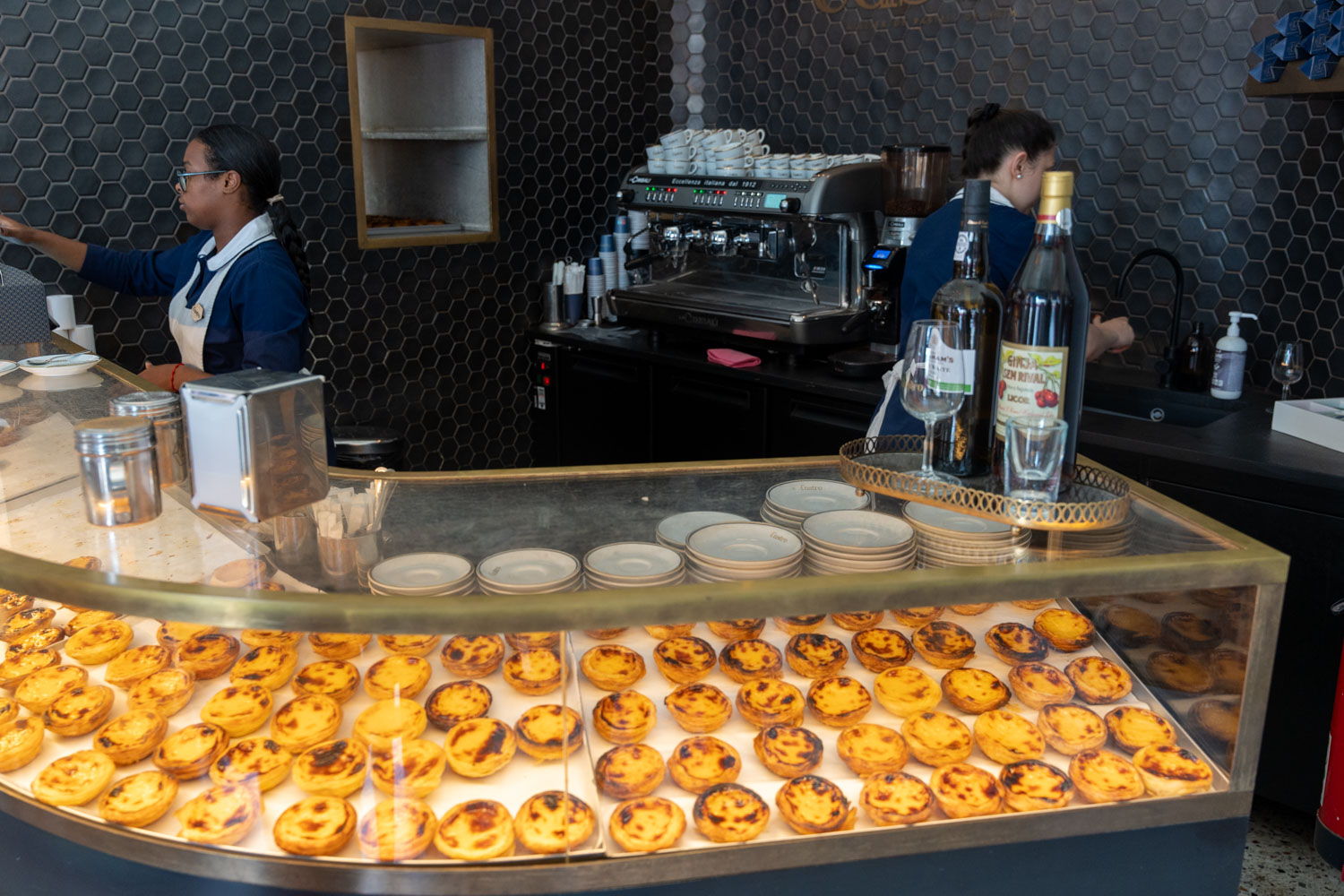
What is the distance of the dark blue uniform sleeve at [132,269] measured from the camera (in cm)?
316

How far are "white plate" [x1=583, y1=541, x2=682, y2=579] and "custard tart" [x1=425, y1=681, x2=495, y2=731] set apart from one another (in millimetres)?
216

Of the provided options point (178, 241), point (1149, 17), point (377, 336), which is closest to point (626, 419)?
point (377, 336)

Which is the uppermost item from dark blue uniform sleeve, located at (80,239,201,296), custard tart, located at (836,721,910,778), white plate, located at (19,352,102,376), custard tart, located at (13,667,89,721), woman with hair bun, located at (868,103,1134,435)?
woman with hair bun, located at (868,103,1134,435)

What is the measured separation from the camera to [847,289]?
3.60 meters

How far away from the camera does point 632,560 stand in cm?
139

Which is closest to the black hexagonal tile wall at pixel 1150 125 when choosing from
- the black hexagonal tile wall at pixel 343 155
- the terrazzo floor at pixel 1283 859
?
the black hexagonal tile wall at pixel 343 155

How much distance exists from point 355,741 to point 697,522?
56 centimetres

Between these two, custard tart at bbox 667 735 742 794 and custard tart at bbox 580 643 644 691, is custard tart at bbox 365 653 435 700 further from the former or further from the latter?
custard tart at bbox 667 735 742 794

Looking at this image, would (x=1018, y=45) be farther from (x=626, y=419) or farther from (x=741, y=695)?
(x=741, y=695)

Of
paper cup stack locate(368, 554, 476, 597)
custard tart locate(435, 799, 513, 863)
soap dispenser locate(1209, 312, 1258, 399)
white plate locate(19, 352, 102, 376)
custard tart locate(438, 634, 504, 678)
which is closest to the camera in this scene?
custard tart locate(435, 799, 513, 863)

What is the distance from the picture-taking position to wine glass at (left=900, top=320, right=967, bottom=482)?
4.73 feet

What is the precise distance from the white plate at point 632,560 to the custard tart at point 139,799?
1.90ft

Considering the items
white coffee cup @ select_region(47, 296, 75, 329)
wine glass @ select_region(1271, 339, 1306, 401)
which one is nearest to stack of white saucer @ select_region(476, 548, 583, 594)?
white coffee cup @ select_region(47, 296, 75, 329)

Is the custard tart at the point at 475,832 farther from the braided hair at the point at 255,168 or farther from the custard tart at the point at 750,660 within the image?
the braided hair at the point at 255,168
